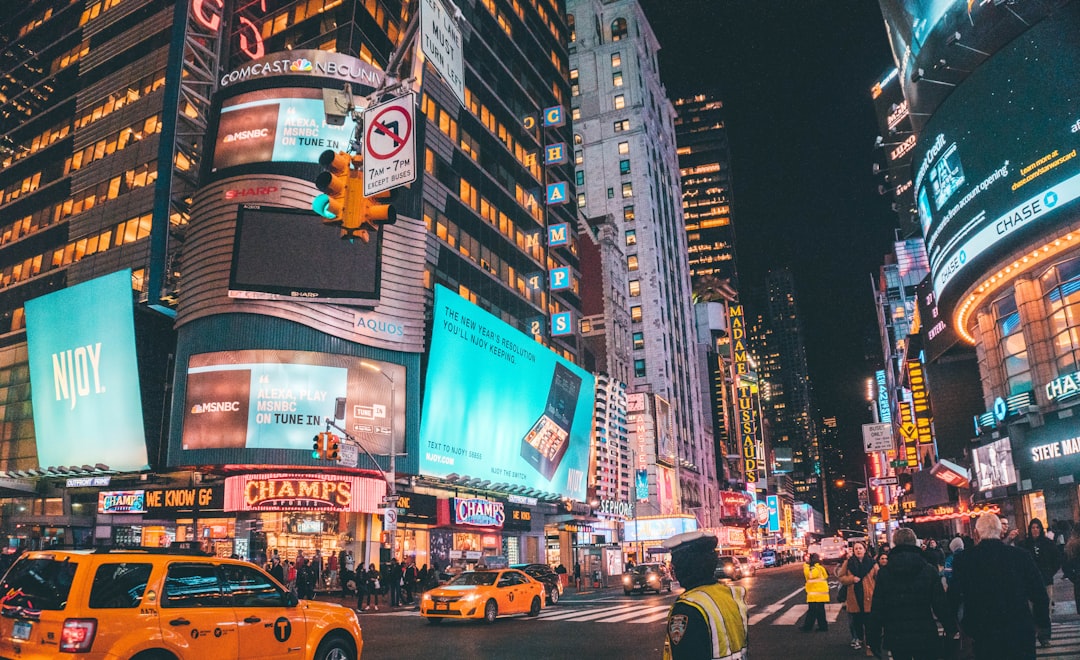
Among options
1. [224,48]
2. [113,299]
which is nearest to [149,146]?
[224,48]

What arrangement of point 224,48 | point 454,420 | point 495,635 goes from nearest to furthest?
point 495,635, point 454,420, point 224,48

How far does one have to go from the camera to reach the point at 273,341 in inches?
1457

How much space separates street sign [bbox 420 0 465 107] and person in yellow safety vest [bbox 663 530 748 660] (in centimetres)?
717

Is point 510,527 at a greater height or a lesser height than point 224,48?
lesser

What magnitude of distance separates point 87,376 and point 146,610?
3958 centimetres

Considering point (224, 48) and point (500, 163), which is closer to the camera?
point (224, 48)

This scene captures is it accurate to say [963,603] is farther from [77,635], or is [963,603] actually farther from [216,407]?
[216,407]

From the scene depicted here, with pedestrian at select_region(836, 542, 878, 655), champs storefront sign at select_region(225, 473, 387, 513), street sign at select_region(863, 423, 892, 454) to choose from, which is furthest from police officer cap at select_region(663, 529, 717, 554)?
street sign at select_region(863, 423, 892, 454)

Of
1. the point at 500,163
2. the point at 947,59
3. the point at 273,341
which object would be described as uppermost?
the point at 500,163

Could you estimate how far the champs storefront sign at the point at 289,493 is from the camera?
3525 centimetres

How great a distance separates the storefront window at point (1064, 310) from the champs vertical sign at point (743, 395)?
344 ft

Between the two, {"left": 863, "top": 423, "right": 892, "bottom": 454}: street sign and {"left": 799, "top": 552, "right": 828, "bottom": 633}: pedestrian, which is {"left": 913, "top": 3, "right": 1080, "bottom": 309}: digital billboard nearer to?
{"left": 863, "top": 423, "right": 892, "bottom": 454}: street sign

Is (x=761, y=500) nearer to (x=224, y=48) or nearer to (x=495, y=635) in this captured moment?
(x=224, y=48)

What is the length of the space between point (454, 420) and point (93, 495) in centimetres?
2259
